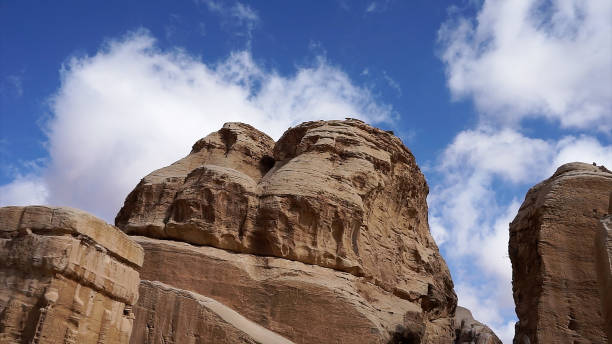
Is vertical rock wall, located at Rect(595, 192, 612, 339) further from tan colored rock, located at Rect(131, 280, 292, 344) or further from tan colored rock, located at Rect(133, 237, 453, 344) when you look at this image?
tan colored rock, located at Rect(133, 237, 453, 344)

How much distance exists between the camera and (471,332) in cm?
2844

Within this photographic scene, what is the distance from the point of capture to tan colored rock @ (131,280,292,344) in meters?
17.3

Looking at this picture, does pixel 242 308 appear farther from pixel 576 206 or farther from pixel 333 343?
pixel 576 206

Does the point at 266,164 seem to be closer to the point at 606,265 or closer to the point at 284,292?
the point at 284,292

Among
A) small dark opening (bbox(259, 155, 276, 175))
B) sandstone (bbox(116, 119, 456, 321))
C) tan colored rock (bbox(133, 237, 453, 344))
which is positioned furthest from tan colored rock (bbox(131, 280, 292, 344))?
small dark opening (bbox(259, 155, 276, 175))

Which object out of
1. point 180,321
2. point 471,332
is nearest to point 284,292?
point 180,321

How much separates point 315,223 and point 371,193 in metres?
3.90

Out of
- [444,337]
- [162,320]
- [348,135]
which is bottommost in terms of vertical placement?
[162,320]

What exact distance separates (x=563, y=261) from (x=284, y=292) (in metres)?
8.49

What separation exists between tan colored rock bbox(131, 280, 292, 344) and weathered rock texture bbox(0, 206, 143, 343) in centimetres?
300

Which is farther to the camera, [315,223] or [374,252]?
[374,252]

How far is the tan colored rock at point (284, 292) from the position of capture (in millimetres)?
19984

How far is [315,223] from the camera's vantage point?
22969mm

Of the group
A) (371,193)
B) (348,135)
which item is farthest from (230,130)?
(371,193)
